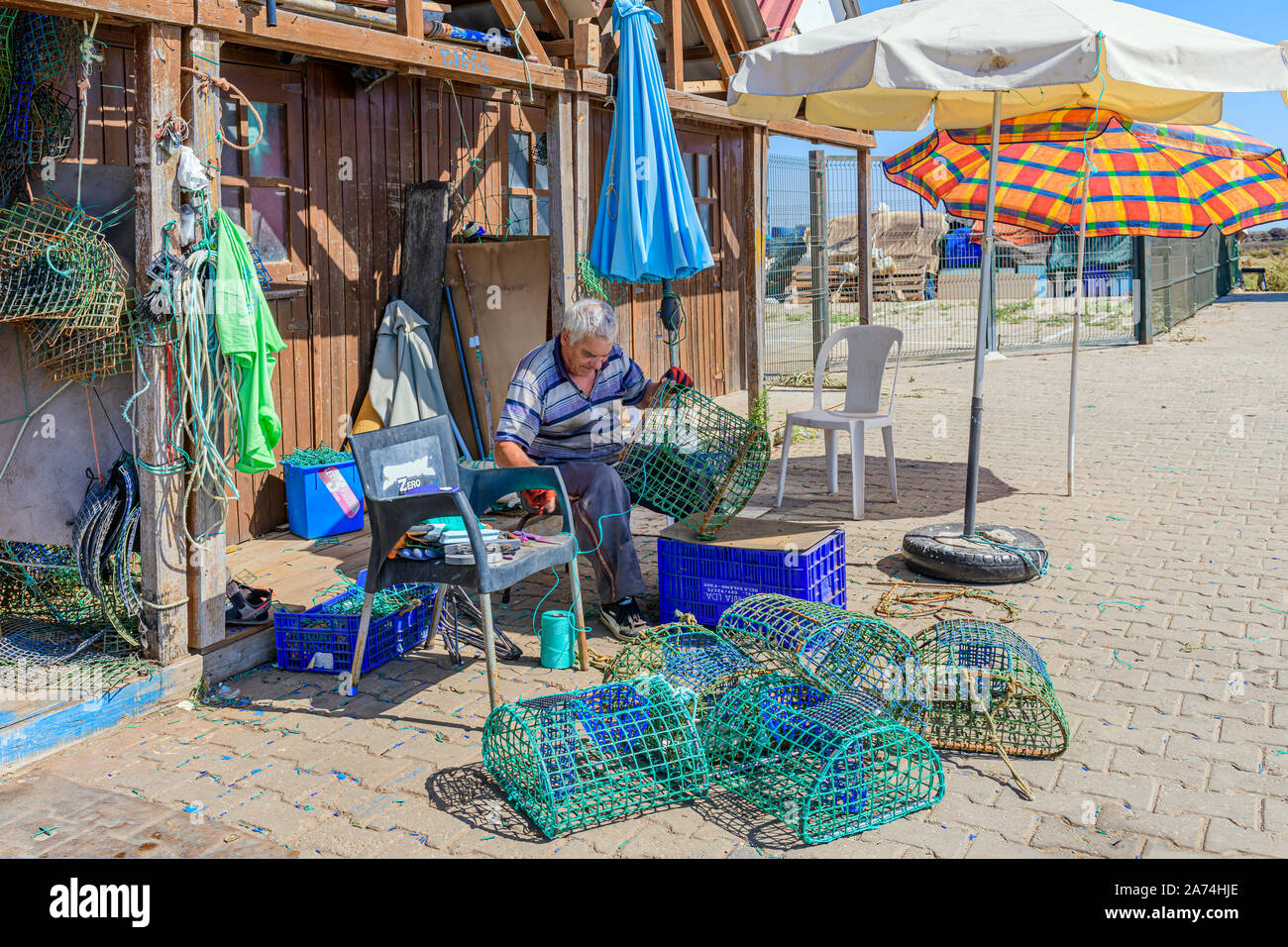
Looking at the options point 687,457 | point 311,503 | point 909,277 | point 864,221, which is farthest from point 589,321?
point 909,277

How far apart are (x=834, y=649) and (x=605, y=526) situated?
4.38 ft

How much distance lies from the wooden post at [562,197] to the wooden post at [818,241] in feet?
23.1

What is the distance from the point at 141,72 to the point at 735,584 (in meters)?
2.88

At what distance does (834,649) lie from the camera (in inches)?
154

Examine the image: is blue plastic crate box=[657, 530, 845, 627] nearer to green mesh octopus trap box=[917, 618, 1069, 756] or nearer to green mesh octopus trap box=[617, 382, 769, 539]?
green mesh octopus trap box=[617, 382, 769, 539]

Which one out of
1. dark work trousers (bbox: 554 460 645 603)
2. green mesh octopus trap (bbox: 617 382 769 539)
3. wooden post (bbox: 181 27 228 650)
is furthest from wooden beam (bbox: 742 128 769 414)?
wooden post (bbox: 181 27 228 650)

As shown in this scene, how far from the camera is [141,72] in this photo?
3.97 meters

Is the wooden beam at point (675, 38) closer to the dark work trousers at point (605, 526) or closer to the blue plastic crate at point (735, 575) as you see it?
the dark work trousers at point (605, 526)

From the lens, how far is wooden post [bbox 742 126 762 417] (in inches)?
335

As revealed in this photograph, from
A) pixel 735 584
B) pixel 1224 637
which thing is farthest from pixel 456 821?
pixel 1224 637

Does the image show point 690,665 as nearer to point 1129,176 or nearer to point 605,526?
point 605,526

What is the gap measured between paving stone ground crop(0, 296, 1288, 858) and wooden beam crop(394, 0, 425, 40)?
2.67m
